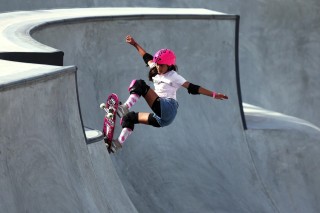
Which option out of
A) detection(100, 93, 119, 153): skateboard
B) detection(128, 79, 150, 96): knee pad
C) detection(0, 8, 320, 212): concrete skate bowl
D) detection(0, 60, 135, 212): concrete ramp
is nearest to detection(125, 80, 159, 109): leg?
detection(128, 79, 150, 96): knee pad

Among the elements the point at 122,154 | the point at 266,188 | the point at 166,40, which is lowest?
the point at 266,188

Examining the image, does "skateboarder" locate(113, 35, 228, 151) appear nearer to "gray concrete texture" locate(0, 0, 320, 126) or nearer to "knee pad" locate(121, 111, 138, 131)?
"knee pad" locate(121, 111, 138, 131)

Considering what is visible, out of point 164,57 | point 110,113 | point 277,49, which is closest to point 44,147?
point 110,113

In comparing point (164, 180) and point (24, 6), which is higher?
point (24, 6)

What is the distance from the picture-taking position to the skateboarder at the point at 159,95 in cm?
874

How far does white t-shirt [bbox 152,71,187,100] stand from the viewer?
8961 millimetres

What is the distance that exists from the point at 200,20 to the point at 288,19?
639 cm

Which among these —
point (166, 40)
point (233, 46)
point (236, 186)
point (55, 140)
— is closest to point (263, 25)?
point (233, 46)

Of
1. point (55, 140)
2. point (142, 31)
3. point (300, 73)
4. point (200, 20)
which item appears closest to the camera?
point (55, 140)

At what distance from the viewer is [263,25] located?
19.7 metres

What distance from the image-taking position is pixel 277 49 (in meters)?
19.5

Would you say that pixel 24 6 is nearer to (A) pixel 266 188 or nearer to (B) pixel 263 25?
(B) pixel 263 25

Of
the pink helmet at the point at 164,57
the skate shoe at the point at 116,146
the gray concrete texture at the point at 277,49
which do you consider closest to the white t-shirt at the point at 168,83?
the pink helmet at the point at 164,57

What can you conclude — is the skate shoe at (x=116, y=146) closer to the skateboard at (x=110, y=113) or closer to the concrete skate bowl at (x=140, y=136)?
the skateboard at (x=110, y=113)
